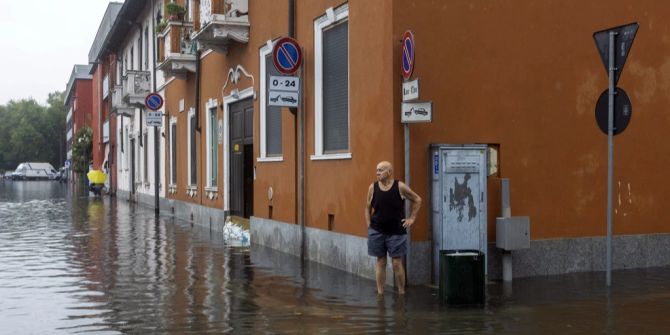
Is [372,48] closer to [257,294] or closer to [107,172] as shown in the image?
[257,294]

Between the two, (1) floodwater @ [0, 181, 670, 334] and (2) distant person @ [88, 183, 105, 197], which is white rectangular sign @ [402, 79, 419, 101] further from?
(2) distant person @ [88, 183, 105, 197]

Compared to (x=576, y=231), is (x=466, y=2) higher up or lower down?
higher up

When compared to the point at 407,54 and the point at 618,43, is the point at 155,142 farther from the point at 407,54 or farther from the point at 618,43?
the point at 618,43

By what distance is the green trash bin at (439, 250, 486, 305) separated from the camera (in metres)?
8.79

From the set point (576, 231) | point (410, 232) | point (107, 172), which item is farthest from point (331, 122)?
point (107, 172)

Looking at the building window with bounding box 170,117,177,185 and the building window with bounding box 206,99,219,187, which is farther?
the building window with bounding box 170,117,177,185

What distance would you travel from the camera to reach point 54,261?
13430mm

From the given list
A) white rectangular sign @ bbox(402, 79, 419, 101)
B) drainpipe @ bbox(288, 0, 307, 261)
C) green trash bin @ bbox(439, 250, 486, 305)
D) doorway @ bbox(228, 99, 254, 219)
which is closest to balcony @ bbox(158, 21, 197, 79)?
doorway @ bbox(228, 99, 254, 219)

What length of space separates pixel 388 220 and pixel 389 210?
0.41ft

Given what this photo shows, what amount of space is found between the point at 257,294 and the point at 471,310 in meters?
2.76

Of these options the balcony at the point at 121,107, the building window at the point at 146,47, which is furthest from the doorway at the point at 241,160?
the balcony at the point at 121,107

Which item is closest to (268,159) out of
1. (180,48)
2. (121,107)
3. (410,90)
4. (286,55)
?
(286,55)

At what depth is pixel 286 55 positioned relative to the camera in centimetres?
1296

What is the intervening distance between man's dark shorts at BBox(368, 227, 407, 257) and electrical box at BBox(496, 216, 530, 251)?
161 cm
